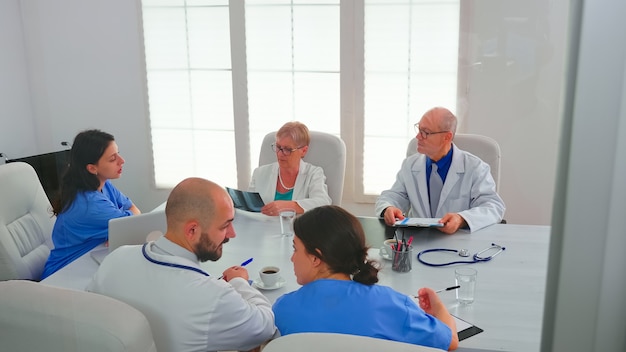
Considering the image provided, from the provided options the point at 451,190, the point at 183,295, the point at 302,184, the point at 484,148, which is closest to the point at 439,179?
the point at 451,190

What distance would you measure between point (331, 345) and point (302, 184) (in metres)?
1.36

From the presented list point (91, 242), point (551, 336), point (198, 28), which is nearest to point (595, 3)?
point (551, 336)

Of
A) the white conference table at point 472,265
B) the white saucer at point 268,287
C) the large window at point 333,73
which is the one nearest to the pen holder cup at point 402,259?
the white conference table at point 472,265

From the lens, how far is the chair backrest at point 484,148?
192cm

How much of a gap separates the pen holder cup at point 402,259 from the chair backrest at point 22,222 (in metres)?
0.86

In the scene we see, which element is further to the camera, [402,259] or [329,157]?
[329,157]

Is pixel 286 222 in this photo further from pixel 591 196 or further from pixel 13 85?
pixel 591 196

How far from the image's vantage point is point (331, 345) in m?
0.62

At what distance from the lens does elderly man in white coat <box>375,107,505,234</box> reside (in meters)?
1.83

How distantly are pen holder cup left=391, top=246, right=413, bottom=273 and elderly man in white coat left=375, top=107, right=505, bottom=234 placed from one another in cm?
46

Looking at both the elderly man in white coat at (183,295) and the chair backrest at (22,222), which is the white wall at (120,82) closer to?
the chair backrest at (22,222)

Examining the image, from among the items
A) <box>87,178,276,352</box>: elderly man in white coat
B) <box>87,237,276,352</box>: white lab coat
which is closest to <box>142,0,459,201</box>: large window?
<box>87,178,276,352</box>: elderly man in white coat

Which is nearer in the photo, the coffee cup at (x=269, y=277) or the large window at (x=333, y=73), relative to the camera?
the coffee cup at (x=269, y=277)

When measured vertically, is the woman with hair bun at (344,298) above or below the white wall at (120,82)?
below
